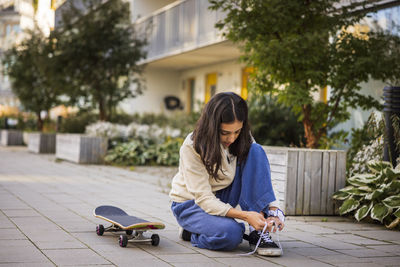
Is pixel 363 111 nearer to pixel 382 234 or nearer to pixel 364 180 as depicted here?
pixel 364 180

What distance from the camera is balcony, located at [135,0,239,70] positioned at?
54.3 ft

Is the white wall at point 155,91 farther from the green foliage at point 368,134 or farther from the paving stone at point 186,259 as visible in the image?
the paving stone at point 186,259

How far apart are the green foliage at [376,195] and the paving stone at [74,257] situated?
10.0 feet

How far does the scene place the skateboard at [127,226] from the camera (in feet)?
14.3

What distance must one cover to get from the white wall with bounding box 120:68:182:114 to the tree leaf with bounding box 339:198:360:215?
1802cm

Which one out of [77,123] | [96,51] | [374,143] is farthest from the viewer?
[77,123]

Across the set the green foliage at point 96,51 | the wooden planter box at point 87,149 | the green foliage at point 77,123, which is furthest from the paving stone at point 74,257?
the green foliage at point 77,123

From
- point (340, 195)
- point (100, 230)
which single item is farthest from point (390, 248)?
point (100, 230)

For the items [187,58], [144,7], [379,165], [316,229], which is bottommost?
[316,229]

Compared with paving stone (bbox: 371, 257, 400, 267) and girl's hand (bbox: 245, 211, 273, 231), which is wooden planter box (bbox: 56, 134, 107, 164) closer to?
girl's hand (bbox: 245, 211, 273, 231)

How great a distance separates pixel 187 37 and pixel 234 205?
46.3ft

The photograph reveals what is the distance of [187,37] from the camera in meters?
18.2

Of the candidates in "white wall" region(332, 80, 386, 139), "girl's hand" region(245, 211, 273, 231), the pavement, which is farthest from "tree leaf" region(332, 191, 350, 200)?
"white wall" region(332, 80, 386, 139)

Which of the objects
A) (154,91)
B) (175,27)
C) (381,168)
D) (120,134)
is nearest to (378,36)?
(381,168)
